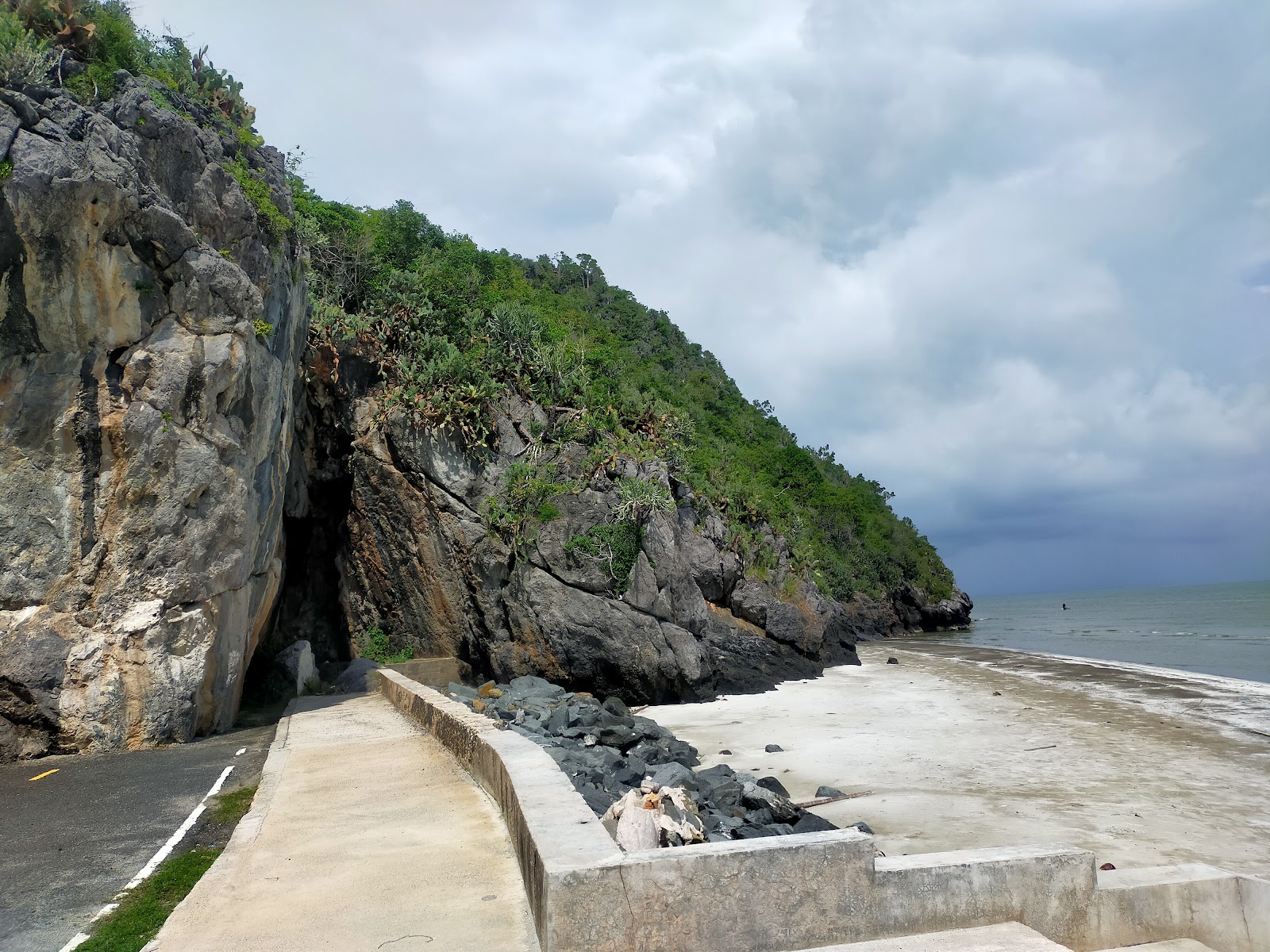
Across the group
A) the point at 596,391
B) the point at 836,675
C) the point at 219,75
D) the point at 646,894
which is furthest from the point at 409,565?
the point at 646,894

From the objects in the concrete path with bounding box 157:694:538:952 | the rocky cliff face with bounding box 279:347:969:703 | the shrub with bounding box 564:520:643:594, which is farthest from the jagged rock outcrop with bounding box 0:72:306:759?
the shrub with bounding box 564:520:643:594

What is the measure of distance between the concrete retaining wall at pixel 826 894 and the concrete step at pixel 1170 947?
0.04 metres

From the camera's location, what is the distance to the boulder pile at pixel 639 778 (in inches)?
236

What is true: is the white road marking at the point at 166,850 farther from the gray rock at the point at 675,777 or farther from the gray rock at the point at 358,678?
the gray rock at the point at 358,678

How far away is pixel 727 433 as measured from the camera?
50000 millimetres

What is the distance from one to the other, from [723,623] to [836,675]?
14.2 feet

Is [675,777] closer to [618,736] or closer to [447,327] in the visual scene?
[618,736]

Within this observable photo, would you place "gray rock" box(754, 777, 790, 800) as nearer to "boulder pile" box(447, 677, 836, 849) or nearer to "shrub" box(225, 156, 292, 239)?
"boulder pile" box(447, 677, 836, 849)

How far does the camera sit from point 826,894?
431 centimetres

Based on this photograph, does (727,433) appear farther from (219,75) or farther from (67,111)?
(67,111)

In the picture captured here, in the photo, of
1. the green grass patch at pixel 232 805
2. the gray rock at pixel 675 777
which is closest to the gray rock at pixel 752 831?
the gray rock at pixel 675 777

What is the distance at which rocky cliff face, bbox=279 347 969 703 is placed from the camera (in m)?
20.6

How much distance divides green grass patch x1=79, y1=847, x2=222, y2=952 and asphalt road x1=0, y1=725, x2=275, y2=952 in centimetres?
18

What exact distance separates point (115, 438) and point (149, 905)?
850 centimetres
